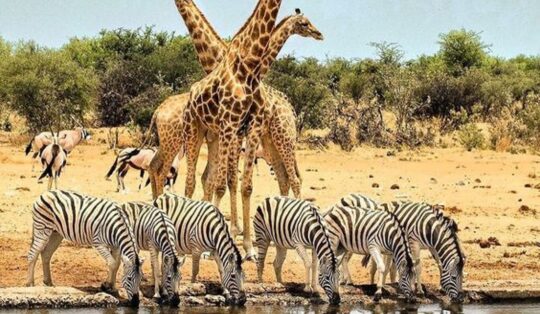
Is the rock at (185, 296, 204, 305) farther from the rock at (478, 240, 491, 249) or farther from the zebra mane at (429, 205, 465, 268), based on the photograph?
the rock at (478, 240, 491, 249)

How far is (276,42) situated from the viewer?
13.8m

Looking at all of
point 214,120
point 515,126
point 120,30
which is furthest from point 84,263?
point 120,30

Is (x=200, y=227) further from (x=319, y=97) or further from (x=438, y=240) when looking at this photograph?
(x=319, y=97)

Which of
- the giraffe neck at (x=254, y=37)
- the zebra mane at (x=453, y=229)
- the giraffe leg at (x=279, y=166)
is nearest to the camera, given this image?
the zebra mane at (x=453, y=229)

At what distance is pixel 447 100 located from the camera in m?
39.9

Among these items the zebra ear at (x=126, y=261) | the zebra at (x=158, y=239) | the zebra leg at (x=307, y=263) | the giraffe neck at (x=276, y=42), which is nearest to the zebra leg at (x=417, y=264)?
the zebra leg at (x=307, y=263)

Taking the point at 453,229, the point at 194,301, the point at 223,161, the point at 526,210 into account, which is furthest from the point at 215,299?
the point at 526,210

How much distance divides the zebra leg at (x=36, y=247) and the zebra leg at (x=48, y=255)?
128 mm

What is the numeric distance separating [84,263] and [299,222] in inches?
113

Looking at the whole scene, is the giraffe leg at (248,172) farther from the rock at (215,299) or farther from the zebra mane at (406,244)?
the zebra mane at (406,244)

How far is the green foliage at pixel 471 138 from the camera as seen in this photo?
30234 millimetres

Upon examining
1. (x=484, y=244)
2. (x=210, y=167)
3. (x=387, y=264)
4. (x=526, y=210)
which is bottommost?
(x=387, y=264)

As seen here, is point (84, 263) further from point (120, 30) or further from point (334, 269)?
point (120, 30)

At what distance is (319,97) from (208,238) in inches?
984
